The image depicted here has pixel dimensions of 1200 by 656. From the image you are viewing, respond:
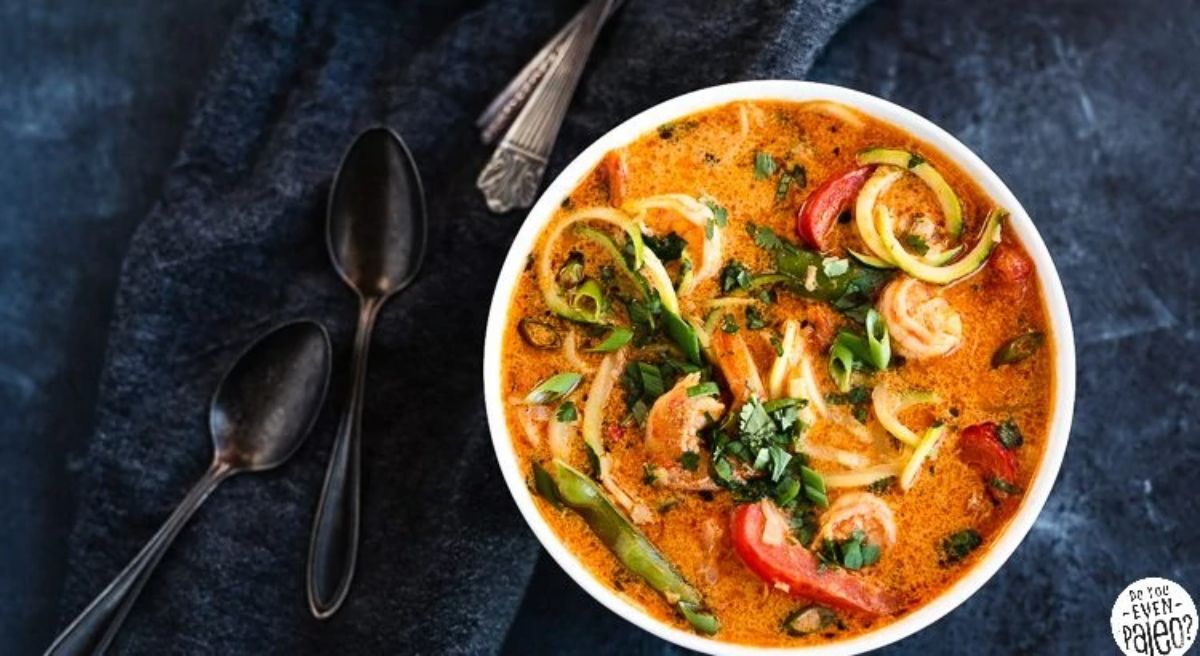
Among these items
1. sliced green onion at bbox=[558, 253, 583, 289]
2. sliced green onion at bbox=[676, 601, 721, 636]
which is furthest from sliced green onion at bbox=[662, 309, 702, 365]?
sliced green onion at bbox=[676, 601, 721, 636]

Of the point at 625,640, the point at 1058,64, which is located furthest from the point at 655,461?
the point at 1058,64

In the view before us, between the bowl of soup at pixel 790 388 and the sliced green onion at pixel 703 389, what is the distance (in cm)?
2

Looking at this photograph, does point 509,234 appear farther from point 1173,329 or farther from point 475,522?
point 1173,329

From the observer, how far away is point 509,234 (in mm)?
3539

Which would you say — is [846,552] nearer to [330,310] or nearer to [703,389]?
[703,389]

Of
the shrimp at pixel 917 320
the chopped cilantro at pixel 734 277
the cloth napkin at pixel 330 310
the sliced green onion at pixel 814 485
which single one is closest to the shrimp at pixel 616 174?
the chopped cilantro at pixel 734 277

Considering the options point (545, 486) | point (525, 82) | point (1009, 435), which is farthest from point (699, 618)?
point (525, 82)

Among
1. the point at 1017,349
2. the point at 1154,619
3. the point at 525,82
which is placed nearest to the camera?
the point at 1017,349

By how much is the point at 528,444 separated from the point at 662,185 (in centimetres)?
68

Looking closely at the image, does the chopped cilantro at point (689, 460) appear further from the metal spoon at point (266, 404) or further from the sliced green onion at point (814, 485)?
the metal spoon at point (266, 404)

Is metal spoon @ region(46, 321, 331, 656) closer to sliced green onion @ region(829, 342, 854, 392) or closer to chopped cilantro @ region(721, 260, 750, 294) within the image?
chopped cilantro @ region(721, 260, 750, 294)

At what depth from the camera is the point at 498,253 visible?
139 inches

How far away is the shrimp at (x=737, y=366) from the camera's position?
2828mm

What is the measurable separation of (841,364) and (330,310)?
1.49m
